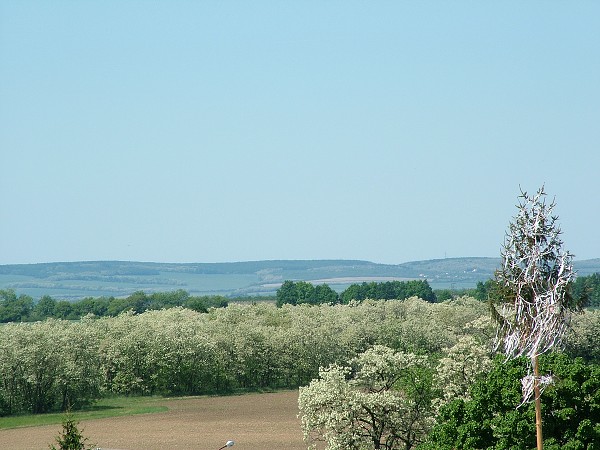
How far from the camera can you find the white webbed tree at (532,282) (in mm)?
26531

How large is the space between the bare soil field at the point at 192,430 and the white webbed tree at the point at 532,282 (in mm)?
40279

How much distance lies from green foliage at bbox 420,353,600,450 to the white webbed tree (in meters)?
12.4

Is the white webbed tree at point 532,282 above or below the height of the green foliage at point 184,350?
above

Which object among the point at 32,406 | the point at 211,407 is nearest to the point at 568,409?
the point at 211,407

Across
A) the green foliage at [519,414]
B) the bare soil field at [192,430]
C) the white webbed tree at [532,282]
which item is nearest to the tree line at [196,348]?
the bare soil field at [192,430]

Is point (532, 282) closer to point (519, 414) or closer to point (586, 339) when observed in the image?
point (519, 414)

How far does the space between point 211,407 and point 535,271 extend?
220 feet

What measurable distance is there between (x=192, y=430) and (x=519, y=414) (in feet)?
132

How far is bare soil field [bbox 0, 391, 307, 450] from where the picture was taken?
67938 mm

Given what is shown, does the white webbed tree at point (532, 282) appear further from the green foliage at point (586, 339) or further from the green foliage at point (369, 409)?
the green foliage at point (586, 339)

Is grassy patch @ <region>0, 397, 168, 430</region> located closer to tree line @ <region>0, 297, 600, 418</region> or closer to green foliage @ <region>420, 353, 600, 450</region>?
tree line @ <region>0, 297, 600, 418</region>

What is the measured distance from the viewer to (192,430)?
74.8 m

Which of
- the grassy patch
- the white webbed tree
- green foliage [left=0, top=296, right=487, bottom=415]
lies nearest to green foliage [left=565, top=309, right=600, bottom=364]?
green foliage [left=0, top=296, right=487, bottom=415]

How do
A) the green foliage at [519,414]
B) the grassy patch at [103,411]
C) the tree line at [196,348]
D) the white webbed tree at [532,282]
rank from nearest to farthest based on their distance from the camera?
the white webbed tree at [532,282] < the green foliage at [519,414] < the grassy patch at [103,411] < the tree line at [196,348]
